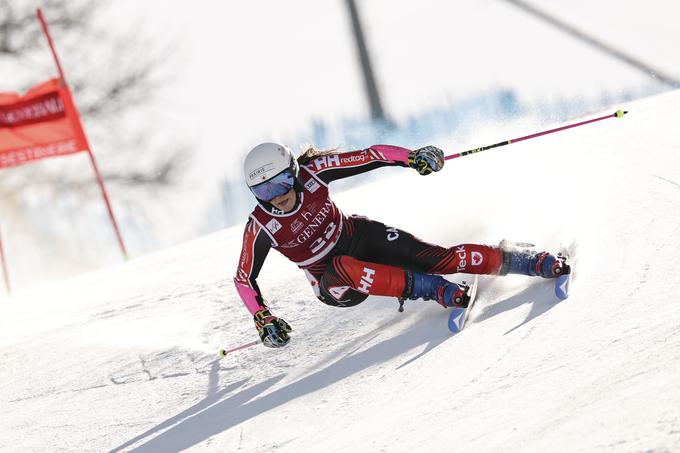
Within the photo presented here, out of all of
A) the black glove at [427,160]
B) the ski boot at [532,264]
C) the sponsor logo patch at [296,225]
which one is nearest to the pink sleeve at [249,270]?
the sponsor logo patch at [296,225]

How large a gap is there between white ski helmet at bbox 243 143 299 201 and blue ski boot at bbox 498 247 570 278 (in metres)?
1.10

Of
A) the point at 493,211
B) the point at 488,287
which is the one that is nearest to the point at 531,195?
the point at 493,211

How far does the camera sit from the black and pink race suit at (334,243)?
12.8 feet

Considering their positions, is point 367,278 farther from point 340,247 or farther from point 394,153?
point 394,153

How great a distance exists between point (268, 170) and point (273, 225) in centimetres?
32

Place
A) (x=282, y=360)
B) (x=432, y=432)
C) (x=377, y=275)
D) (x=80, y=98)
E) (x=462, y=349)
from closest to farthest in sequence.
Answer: (x=432, y=432)
(x=462, y=349)
(x=377, y=275)
(x=282, y=360)
(x=80, y=98)

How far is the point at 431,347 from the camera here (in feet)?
12.0

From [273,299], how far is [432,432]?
300cm

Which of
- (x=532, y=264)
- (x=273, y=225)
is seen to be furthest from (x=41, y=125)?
(x=532, y=264)

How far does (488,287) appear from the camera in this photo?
409 centimetres

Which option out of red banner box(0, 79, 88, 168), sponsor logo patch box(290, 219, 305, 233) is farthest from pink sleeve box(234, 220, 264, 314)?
red banner box(0, 79, 88, 168)

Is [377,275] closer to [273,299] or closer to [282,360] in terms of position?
[282,360]

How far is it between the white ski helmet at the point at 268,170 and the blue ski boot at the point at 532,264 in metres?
1.10

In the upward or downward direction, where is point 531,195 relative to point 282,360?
upward
